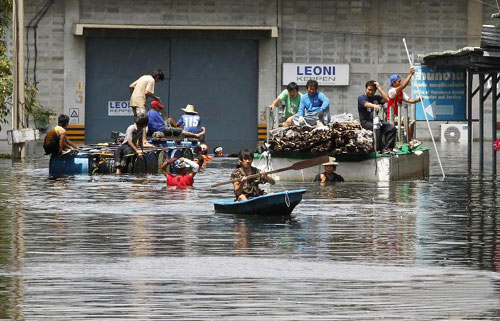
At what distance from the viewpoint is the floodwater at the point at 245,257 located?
33.8ft

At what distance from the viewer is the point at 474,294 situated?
10938mm

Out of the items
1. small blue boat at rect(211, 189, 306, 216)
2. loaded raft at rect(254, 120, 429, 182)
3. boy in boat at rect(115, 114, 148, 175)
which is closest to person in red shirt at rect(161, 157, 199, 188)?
loaded raft at rect(254, 120, 429, 182)

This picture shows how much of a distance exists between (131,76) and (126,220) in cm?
3313

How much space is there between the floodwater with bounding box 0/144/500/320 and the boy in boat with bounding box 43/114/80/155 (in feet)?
13.1

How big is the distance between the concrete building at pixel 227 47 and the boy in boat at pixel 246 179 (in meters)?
31.2

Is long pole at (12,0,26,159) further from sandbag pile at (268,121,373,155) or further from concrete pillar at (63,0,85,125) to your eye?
concrete pillar at (63,0,85,125)

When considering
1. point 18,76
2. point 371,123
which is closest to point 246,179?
point 371,123

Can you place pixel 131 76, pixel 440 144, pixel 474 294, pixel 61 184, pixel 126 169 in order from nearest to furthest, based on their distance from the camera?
pixel 474 294
pixel 61 184
pixel 126 169
pixel 440 144
pixel 131 76

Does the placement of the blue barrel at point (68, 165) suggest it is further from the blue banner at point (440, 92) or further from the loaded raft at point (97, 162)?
the blue banner at point (440, 92)

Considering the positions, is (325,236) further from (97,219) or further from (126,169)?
(126,169)

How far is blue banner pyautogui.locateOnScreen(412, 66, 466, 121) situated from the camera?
93.4ft

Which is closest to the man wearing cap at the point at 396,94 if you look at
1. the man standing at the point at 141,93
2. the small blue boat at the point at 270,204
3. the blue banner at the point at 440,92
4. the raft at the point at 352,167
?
the blue banner at the point at 440,92

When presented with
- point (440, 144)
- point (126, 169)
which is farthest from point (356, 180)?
point (440, 144)

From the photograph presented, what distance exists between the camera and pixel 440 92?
93.8 feet
